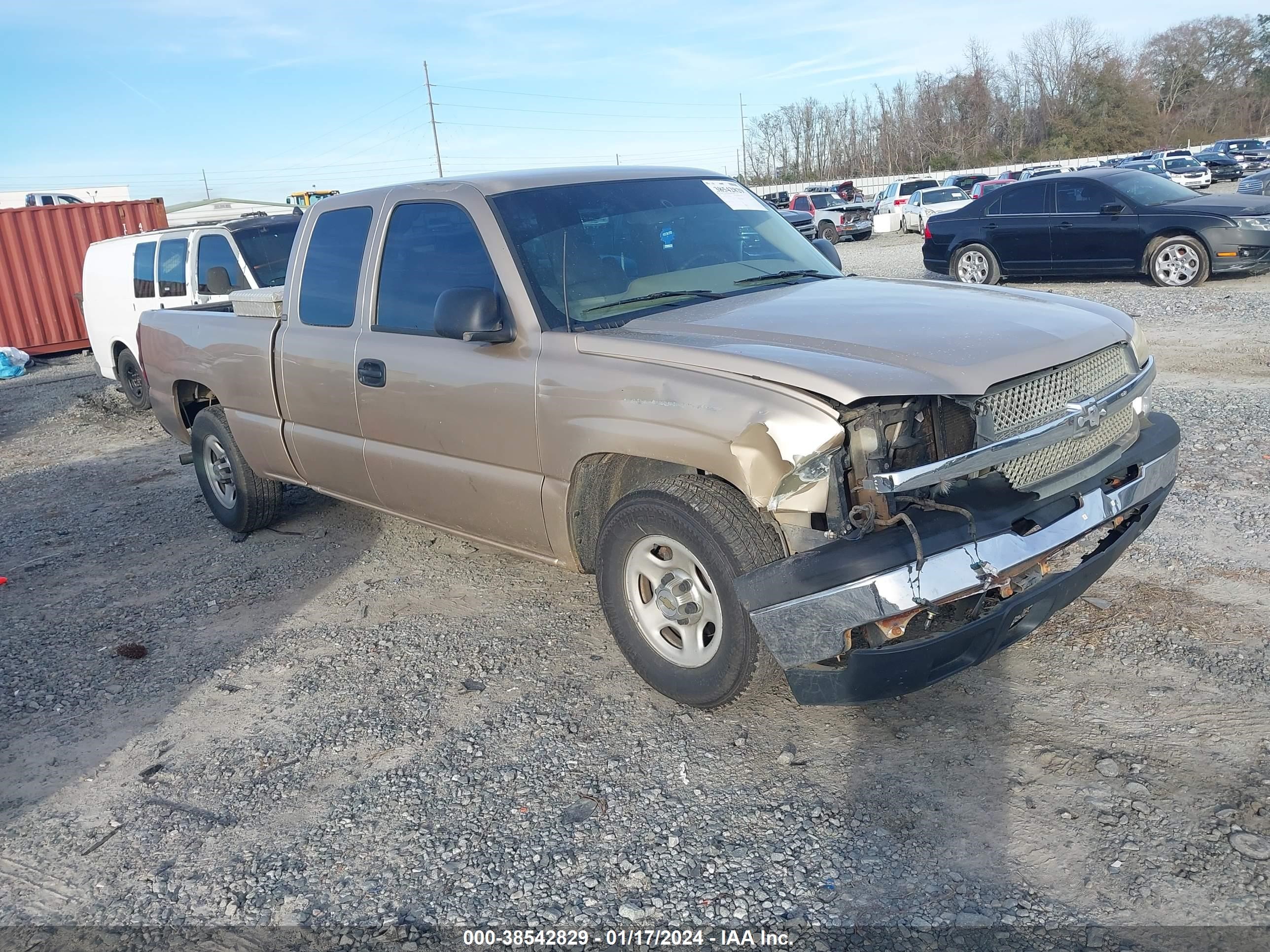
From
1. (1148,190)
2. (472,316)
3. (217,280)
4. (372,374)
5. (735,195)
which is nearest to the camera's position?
(472,316)

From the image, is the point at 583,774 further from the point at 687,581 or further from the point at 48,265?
the point at 48,265

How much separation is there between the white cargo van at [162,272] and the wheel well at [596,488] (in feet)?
22.7

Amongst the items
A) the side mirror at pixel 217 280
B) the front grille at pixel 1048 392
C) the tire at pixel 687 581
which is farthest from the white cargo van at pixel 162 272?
the front grille at pixel 1048 392

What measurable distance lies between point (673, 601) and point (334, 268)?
104 inches

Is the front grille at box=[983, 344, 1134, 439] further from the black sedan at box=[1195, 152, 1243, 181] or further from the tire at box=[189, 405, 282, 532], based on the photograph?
the black sedan at box=[1195, 152, 1243, 181]

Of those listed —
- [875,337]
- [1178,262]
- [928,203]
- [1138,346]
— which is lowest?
[1178,262]

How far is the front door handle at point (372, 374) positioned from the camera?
14.9 ft

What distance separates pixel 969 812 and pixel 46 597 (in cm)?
507

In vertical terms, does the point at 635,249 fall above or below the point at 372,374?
above

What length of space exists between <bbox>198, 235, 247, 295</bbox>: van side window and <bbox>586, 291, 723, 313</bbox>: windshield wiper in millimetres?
7713

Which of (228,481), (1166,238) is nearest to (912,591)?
(228,481)

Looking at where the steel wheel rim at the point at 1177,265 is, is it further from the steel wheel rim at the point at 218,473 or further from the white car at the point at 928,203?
the white car at the point at 928,203

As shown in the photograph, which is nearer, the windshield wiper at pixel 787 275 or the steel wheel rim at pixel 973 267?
the windshield wiper at pixel 787 275

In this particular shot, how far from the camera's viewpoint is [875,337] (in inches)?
129
